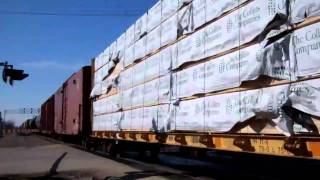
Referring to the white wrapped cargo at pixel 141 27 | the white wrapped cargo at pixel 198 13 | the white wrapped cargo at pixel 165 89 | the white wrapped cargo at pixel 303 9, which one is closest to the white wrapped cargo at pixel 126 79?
the white wrapped cargo at pixel 141 27

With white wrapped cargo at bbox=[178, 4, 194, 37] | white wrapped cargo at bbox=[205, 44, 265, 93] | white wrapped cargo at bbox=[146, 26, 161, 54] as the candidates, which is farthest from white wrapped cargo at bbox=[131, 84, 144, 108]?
white wrapped cargo at bbox=[205, 44, 265, 93]

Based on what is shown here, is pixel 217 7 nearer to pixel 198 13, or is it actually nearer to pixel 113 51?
pixel 198 13

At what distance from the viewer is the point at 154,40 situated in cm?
1220

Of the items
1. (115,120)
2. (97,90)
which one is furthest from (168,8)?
(97,90)

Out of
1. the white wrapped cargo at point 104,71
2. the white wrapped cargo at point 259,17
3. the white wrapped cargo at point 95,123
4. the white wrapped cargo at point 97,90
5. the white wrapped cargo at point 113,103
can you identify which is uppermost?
the white wrapped cargo at point 104,71

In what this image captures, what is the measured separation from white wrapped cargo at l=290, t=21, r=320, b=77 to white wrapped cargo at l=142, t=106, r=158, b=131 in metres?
5.57

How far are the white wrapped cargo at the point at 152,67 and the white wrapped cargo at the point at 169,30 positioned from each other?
51 centimetres

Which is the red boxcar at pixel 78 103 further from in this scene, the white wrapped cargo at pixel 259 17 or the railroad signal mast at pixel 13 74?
the white wrapped cargo at pixel 259 17

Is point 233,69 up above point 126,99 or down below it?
above

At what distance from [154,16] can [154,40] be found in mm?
583

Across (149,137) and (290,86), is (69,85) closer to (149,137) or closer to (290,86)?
(149,137)

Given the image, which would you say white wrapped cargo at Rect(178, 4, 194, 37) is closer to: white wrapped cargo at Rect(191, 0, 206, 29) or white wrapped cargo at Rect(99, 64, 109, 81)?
white wrapped cargo at Rect(191, 0, 206, 29)

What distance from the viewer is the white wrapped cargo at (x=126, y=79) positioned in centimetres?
1444

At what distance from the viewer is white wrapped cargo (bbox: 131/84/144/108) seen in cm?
1315
